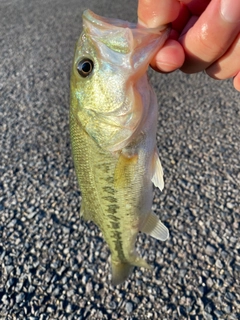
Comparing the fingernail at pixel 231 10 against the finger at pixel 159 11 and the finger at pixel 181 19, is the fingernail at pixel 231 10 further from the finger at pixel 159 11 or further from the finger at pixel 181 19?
the finger at pixel 181 19

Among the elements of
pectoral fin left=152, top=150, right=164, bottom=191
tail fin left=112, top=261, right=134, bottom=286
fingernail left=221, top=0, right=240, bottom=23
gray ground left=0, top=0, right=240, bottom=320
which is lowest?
gray ground left=0, top=0, right=240, bottom=320

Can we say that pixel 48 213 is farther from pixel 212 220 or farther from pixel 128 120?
pixel 128 120

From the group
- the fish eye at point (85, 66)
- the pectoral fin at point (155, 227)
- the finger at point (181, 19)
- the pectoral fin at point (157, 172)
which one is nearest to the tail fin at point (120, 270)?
the pectoral fin at point (155, 227)

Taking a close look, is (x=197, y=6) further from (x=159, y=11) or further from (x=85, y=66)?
(x=85, y=66)

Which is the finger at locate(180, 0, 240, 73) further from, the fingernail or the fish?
the fish

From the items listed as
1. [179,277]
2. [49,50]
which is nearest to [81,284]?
[179,277]

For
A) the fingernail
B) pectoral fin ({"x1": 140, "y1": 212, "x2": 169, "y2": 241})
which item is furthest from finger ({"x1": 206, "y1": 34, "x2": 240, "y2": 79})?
pectoral fin ({"x1": 140, "y1": 212, "x2": 169, "y2": 241})

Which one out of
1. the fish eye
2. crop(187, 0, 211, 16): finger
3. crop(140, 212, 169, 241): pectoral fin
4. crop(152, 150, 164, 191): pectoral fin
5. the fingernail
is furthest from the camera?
crop(140, 212, 169, 241): pectoral fin
